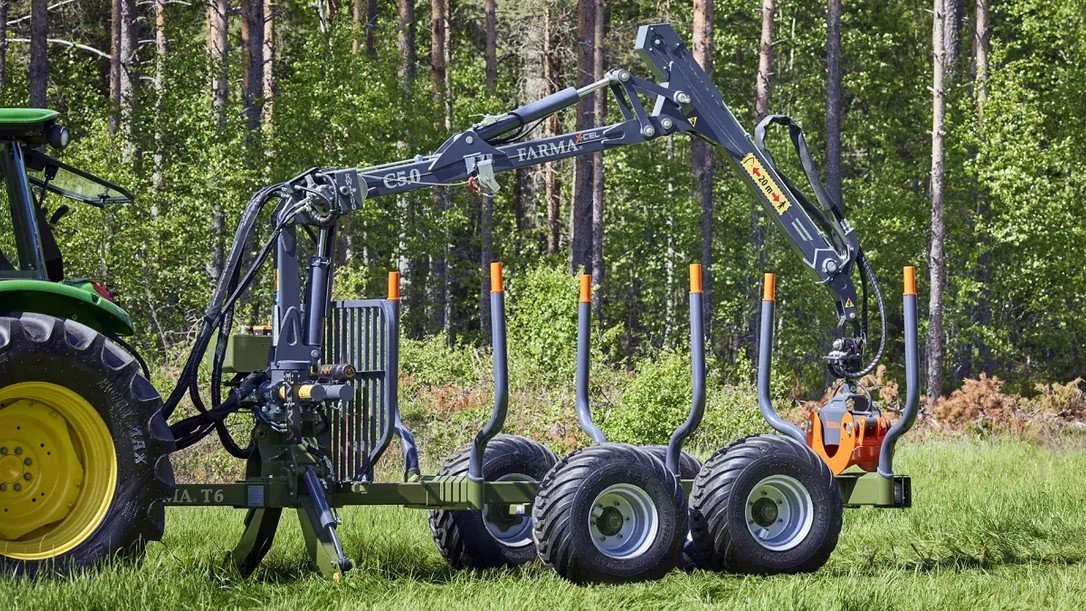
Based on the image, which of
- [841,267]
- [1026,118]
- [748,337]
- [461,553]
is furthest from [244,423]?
[748,337]

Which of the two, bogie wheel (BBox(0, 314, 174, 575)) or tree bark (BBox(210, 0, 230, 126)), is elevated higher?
tree bark (BBox(210, 0, 230, 126))

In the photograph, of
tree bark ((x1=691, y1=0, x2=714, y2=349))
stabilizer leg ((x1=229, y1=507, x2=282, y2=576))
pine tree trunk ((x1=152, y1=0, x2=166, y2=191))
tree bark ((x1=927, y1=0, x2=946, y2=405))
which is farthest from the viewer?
tree bark ((x1=691, y1=0, x2=714, y2=349))

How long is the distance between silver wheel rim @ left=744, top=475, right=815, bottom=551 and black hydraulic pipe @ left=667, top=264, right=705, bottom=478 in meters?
0.57

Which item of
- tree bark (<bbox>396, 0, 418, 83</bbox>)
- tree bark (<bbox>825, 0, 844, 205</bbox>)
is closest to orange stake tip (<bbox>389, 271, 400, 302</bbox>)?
tree bark (<bbox>825, 0, 844, 205</bbox>)

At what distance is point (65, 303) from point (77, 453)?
757 millimetres

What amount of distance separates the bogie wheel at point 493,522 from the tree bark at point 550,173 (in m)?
23.1

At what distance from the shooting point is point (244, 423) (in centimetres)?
1565

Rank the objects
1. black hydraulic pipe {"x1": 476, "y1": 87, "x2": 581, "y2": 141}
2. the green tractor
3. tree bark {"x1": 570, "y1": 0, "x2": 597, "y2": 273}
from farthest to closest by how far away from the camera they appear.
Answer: tree bark {"x1": 570, "y1": 0, "x2": 597, "y2": 273}
black hydraulic pipe {"x1": 476, "y1": 87, "x2": 581, "y2": 141}
the green tractor

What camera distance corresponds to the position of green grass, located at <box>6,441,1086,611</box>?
729 cm

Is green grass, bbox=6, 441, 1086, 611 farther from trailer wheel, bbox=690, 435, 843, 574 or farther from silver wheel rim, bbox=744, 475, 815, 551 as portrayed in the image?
silver wheel rim, bbox=744, 475, 815, 551

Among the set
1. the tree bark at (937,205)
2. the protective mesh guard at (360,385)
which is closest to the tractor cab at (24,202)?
the protective mesh guard at (360,385)

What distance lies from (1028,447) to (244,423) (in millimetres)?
9216

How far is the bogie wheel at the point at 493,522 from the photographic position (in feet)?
32.3

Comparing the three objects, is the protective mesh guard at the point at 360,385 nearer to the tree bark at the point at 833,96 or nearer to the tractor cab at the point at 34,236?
the tractor cab at the point at 34,236
